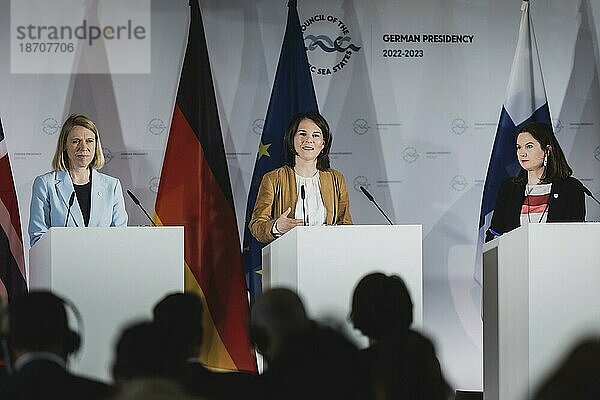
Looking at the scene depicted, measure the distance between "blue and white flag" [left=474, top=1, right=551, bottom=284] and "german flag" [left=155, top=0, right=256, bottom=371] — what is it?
198cm

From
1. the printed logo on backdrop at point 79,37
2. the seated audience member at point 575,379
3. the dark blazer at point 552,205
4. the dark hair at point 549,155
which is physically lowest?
the seated audience member at point 575,379

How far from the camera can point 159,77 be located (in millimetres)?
9219

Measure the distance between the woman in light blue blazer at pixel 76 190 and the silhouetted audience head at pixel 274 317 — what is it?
3.03m

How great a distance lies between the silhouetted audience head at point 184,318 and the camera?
3479 millimetres

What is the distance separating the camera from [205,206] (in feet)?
29.9

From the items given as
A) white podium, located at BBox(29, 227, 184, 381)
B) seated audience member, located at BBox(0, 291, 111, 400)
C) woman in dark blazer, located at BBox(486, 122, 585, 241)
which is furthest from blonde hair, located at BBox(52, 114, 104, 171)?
seated audience member, located at BBox(0, 291, 111, 400)

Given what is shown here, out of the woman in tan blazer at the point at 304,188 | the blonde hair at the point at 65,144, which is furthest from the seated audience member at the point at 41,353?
the woman in tan blazer at the point at 304,188

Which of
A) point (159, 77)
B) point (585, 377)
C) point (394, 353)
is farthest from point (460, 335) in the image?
point (585, 377)

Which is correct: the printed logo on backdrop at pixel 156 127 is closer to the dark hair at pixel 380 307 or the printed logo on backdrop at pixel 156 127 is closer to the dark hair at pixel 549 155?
the dark hair at pixel 549 155

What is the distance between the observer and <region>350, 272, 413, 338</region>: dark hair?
4129mm

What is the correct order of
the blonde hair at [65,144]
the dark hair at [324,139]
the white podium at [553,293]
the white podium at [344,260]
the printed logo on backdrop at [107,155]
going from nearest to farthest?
the white podium at [553,293] → the white podium at [344,260] → the blonde hair at [65,144] → the dark hair at [324,139] → the printed logo on backdrop at [107,155]

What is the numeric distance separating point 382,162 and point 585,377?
272 inches

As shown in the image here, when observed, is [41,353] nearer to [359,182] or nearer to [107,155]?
[107,155]

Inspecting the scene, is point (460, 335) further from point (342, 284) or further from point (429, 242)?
point (342, 284)
